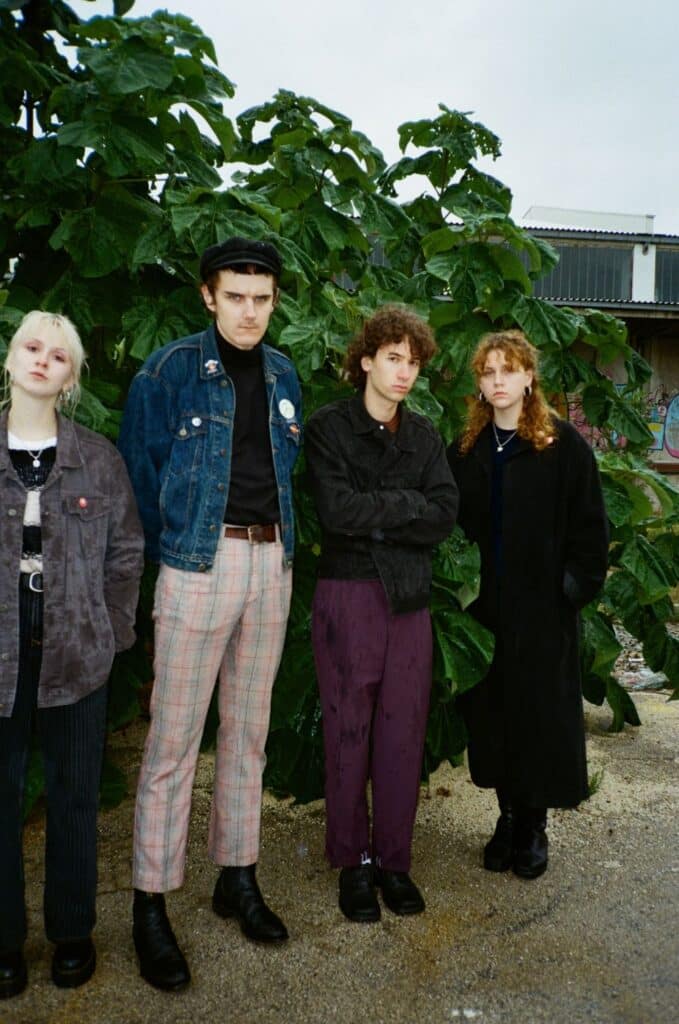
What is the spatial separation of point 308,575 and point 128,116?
1649mm

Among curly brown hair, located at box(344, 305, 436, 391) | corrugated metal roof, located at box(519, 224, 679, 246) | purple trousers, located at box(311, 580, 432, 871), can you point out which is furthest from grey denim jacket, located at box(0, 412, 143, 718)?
corrugated metal roof, located at box(519, 224, 679, 246)

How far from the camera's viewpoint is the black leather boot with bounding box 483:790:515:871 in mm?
3400

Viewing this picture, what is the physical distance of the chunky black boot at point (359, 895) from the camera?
3.01 m

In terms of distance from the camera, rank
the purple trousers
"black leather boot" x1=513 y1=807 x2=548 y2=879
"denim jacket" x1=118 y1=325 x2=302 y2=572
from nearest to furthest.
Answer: "denim jacket" x1=118 y1=325 x2=302 y2=572, the purple trousers, "black leather boot" x1=513 y1=807 x2=548 y2=879

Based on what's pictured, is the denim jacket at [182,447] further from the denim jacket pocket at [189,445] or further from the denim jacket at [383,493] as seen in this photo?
the denim jacket at [383,493]

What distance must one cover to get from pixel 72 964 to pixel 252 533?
4.32ft

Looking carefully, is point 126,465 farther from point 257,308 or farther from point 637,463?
point 637,463

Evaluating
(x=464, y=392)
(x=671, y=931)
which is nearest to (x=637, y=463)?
(x=464, y=392)

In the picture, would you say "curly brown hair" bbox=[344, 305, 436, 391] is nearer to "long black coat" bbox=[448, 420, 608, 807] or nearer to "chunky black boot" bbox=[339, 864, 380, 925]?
"long black coat" bbox=[448, 420, 608, 807]

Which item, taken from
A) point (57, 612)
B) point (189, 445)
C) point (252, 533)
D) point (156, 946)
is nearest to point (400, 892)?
point (156, 946)

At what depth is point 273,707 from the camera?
3.53m

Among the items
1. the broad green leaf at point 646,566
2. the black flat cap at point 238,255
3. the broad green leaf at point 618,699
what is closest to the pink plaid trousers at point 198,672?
the black flat cap at point 238,255

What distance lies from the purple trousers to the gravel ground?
27 cm

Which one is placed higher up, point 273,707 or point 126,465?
point 126,465
